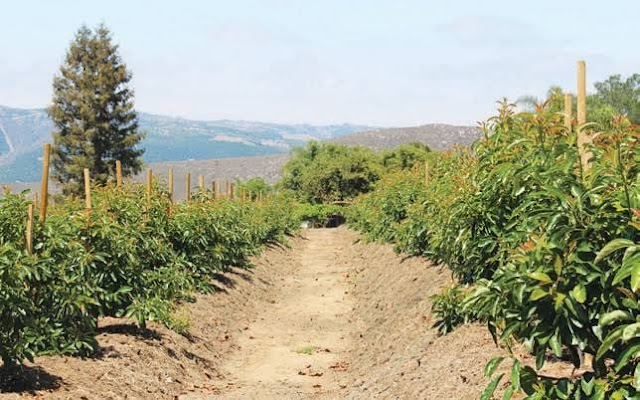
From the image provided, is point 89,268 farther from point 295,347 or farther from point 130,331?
point 295,347

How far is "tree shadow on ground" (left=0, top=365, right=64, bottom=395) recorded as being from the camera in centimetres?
630

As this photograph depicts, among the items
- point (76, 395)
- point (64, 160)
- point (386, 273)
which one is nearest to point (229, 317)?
point (386, 273)

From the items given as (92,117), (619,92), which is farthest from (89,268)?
(619,92)

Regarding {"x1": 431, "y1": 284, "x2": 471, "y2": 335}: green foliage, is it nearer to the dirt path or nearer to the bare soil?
the bare soil

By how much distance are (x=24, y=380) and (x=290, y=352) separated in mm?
5176

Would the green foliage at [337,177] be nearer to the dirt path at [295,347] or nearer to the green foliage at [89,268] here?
the dirt path at [295,347]

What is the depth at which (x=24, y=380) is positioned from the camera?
6.43m

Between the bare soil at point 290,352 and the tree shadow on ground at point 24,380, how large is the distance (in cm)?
1

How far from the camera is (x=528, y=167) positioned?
154 inches

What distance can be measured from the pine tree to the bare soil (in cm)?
3293

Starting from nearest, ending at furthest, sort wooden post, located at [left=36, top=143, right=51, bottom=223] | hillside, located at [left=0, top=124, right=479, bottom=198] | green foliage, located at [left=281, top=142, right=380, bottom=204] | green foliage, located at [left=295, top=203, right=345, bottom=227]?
wooden post, located at [left=36, top=143, right=51, bottom=223] < green foliage, located at [left=295, top=203, right=345, bottom=227] < green foliage, located at [left=281, top=142, right=380, bottom=204] < hillside, located at [left=0, top=124, right=479, bottom=198]

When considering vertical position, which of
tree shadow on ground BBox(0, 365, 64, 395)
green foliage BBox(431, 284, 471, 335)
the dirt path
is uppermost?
green foliage BBox(431, 284, 471, 335)

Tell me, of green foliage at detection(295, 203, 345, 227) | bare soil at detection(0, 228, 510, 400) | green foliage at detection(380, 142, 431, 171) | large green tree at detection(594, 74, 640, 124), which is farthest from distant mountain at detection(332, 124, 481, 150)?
bare soil at detection(0, 228, 510, 400)

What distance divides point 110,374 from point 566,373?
185 inches
